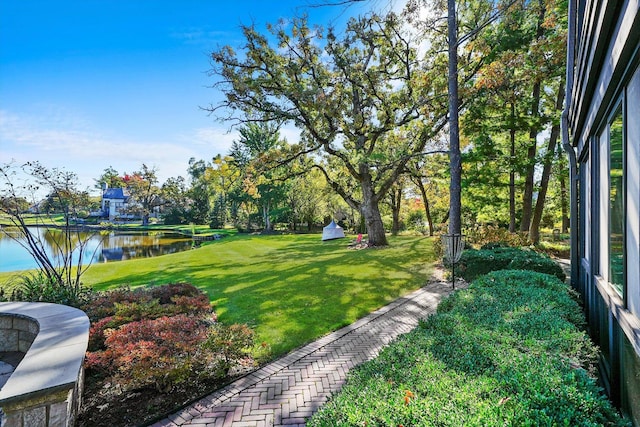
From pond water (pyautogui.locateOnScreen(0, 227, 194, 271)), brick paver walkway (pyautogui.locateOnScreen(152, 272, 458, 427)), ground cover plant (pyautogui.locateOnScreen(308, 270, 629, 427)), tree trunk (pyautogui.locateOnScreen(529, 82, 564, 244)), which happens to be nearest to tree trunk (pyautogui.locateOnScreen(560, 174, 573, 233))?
tree trunk (pyautogui.locateOnScreen(529, 82, 564, 244))

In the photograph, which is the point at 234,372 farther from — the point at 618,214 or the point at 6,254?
the point at 6,254

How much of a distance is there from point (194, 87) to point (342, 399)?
44.1 feet

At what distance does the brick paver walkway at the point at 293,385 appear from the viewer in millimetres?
3061

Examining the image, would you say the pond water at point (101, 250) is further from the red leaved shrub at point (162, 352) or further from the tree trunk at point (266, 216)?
the red leaved shrub at point (162, 352)

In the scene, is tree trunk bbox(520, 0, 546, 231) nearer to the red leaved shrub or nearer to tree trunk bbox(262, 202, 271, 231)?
the red leaved shrub

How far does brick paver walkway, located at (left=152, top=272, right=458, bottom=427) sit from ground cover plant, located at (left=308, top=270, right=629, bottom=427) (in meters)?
1.26

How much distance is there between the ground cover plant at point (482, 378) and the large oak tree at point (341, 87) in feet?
32.2

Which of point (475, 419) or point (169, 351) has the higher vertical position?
point (475, 419)

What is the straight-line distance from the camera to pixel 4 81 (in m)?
7.86

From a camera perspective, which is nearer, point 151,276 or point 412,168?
point 151,276

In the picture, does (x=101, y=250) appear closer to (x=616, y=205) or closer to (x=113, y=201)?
(x=616, y=205)

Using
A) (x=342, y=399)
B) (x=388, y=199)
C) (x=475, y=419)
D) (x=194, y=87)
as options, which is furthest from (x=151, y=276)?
(x=388, y=199)

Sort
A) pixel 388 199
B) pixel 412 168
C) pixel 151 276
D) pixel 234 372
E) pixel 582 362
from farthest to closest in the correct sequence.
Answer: pixel 388 199 < pixel 412 168 < pixel 151 276 < pixel 234 372 < pixel 582 362

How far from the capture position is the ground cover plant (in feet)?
5.37
